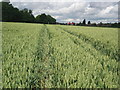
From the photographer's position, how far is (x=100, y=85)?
2818 millimetres

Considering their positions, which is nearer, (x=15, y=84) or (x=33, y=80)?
(x=15, y=84)

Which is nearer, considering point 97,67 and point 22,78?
point 22,78

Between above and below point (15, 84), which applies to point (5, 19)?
above

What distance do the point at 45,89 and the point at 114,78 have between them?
1.44 m

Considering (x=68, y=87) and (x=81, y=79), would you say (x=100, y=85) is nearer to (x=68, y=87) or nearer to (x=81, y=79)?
(x=81, y=79)

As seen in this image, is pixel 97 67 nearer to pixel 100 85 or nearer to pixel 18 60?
pixel 100 85

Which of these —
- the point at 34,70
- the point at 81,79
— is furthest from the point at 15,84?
the point at 81,79

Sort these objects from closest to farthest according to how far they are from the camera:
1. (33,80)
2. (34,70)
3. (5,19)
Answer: (33,80), (34,70), (5,19)

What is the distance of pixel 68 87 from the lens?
104 inches

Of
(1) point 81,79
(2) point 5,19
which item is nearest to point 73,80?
(1) point 81,79

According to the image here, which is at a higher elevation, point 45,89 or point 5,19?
point 5,19

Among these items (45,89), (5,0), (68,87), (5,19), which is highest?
(5,0)

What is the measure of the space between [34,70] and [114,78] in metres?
1.79

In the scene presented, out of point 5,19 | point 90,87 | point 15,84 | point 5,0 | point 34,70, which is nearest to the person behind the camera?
point 90,87
